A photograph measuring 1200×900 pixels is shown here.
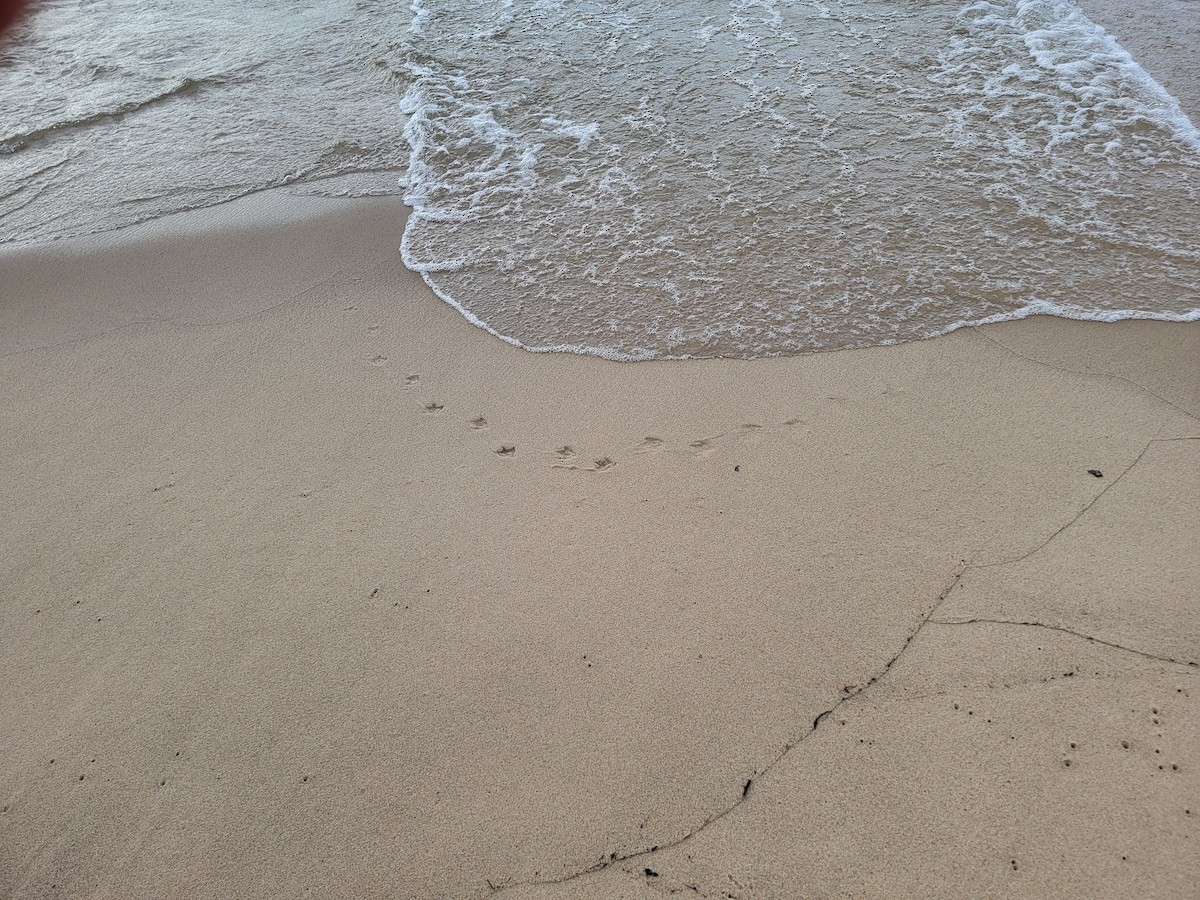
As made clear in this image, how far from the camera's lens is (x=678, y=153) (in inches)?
202

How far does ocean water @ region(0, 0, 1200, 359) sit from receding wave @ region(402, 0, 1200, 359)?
2 centimetres

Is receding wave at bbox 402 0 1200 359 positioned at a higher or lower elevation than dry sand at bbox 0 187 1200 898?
higher

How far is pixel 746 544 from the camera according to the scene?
2.70 metres

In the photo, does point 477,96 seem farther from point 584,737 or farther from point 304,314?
point 584,737

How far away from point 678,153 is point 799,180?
0.89m

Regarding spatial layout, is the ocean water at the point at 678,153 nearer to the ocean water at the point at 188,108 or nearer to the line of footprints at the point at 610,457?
the ocean water at the point at 188,108

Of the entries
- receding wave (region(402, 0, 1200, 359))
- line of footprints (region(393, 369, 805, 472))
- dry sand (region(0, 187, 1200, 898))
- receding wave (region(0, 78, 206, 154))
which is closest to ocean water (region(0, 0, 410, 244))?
receding wave (region(0, 78, 206, 154))

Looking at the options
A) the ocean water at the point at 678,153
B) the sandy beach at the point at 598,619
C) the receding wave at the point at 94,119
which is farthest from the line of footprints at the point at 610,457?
the receding wave at the point at 94,119

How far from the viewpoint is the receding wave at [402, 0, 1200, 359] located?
3842 mm

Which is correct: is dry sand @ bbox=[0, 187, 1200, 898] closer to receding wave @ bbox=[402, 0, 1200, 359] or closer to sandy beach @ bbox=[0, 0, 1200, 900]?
sandy beach @ bbox=[0, 0, 1200, 900]

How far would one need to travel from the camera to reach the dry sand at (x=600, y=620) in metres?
1.98

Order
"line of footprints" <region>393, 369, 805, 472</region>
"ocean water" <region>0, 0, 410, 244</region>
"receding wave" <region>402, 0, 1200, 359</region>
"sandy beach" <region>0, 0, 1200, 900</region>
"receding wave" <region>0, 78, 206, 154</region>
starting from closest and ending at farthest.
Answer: "sandy beach" <region>0, 0, 1200, 900</region>, "line of footprints" <region>393, 369, 805, 472</region>, "receding wave" <region>402, 0, 1200, 359</region>, "ocean water" <region>0, 0, 410, 244</region>, "receding wave" <region>0, 78, 206, 154</region>

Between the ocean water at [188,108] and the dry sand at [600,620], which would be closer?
the dry sand at [600,620]

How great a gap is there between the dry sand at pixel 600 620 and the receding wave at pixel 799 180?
375 millimetres
